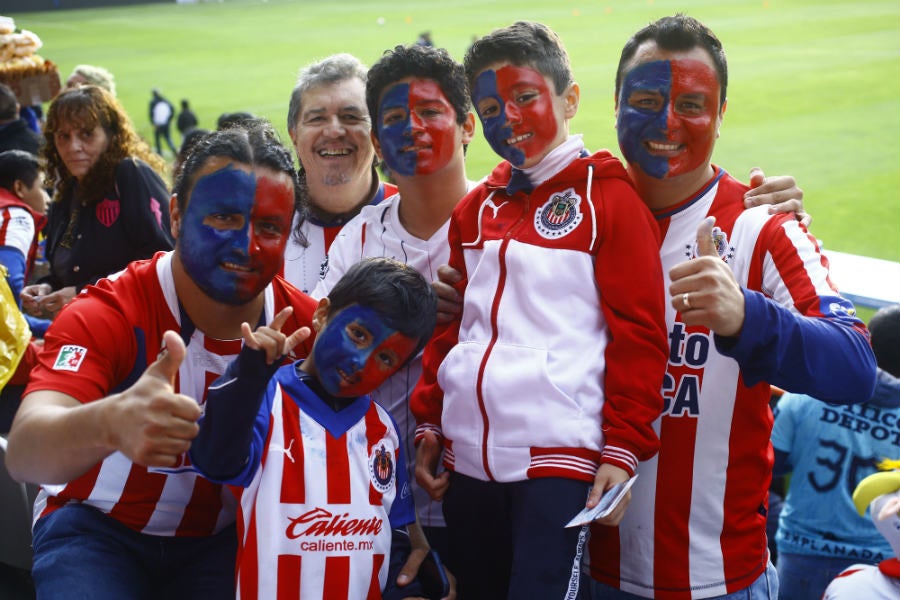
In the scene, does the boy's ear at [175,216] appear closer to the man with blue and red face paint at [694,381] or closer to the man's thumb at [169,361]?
the man's thumb at [169,361]

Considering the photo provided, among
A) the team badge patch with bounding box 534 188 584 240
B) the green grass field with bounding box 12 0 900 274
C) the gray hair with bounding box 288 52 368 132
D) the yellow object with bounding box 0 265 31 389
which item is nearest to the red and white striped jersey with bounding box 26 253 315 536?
the team badge patch with bounding box 534 188 584 240

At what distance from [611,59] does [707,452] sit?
21.0m

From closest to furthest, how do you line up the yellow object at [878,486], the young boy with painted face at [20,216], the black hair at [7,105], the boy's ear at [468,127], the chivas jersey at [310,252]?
the yellow object at [878,486] < the boy's ear at [468,127] < the chivas jersey at [310,252] < the young boy with painted face at [20,216] < the black hair at [7,105]

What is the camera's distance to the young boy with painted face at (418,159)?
2477mm

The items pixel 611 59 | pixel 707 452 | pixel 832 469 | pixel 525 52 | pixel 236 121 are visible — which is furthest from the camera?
pixel 611 59

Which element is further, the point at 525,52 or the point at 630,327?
the point at 525,52

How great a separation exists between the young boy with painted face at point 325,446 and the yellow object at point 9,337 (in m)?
2.10

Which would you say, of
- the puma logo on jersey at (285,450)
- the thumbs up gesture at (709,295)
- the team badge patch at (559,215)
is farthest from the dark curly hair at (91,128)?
the thumbs up gesture at (709,295)

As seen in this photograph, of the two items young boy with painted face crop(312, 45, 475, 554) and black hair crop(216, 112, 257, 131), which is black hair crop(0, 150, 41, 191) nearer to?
black hair crop(216, 112, 257, 131)

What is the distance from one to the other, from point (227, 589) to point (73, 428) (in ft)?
1.94

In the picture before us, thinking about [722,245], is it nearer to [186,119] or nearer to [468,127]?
[468,127]

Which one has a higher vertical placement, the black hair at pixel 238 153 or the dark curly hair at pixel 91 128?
the black hair at pixel 238 153

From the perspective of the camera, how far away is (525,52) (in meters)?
2.25

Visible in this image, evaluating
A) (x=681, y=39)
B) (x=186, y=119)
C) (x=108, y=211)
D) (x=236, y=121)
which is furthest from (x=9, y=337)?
(x=186, y=119)
